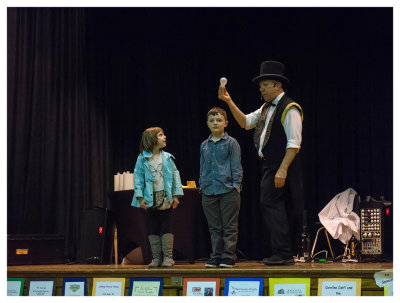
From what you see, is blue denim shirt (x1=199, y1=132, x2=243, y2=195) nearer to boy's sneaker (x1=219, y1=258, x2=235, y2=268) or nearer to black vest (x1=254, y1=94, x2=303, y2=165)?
black vest (x1=254, y1=94, x2=303, y2=165)

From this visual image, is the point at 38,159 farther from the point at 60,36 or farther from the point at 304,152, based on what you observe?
the point at 304,152

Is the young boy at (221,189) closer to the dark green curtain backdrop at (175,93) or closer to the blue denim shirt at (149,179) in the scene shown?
the blue denim shirt at (149,179)

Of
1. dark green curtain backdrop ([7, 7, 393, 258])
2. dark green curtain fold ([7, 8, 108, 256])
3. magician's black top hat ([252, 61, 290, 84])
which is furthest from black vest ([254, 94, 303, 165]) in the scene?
dark green curtain fold ([7, 8, 108, 256])

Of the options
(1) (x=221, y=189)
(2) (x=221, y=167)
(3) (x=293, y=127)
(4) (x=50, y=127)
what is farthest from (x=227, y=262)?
(4) (x=50, y=127)

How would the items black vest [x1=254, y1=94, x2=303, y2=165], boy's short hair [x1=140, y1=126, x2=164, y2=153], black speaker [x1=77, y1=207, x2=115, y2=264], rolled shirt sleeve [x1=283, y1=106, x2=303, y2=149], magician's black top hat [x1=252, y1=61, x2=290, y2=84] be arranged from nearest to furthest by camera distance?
1. rolled shirt sleeve [x1=283, y1=106, x2=303, y2=149]
2. black vest [x1=254, y1=94, x2=303, y2=165]
3. magician's black top hat [x1=252, y1=61, x2=290, y2=84]
4. boy's short hair [x1=140, y1=126, x2=164, y2=153]
5. black speaker [x1=77, y1=207, x2=115, y2=264]

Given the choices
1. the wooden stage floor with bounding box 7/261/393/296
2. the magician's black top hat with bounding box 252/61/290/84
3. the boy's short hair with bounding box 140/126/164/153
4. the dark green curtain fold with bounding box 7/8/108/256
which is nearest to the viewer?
the wooden stage floor with bounding box 7/261/393/296

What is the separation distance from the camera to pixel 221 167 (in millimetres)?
4812

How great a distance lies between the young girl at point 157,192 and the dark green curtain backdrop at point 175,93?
7.22ft

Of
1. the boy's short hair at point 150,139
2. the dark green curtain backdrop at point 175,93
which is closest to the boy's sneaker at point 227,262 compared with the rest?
the boy's short hair at point 150,139

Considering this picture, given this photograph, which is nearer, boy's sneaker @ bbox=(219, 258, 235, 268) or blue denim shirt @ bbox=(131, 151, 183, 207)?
boy's sneaker @ bbox=(219, 258, 235, 268)

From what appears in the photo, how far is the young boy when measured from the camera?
472 centimetres

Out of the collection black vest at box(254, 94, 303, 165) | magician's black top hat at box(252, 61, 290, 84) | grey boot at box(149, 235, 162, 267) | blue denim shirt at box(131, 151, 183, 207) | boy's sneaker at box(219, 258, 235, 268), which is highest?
magician's black top hat at box(252, 61, 290, 84)

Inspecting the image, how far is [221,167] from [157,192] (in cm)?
54

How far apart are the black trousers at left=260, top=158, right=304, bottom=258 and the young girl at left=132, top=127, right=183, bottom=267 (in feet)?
2.43
